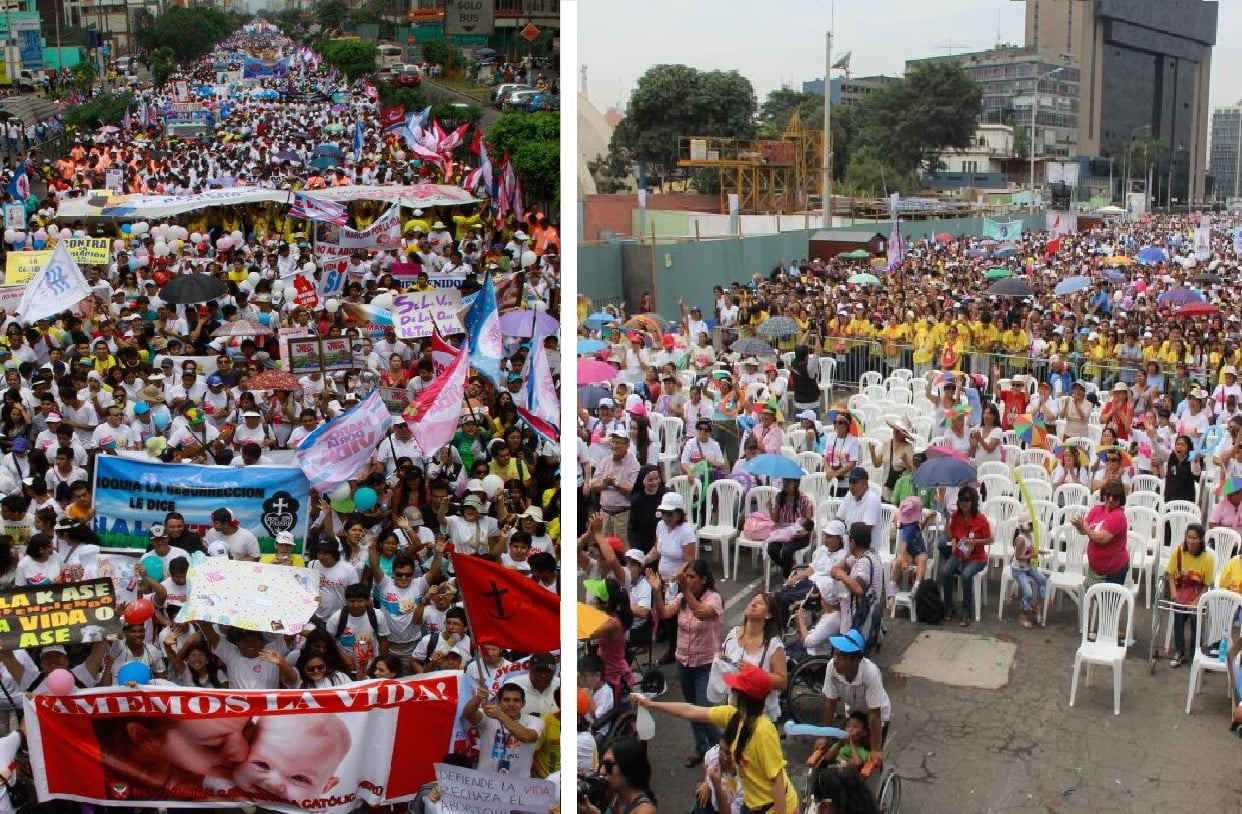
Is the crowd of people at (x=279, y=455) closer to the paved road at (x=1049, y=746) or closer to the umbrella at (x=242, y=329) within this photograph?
the umbrella at (x=242, y=329)

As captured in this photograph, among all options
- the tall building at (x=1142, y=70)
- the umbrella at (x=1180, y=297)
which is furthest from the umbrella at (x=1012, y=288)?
the tall building at (x=1142, y=70)

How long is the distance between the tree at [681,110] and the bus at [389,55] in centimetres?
1712

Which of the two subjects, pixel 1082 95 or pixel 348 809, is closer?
pixel 348 809

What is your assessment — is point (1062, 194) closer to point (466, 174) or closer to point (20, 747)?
point (466, 174)

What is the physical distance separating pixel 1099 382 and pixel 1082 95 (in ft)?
143

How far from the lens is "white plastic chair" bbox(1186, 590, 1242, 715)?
655 centimetres

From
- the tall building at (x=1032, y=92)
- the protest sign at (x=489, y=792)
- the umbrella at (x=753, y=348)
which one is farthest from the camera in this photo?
the tall building at (x=1032, y=92)

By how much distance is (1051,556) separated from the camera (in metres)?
8.30

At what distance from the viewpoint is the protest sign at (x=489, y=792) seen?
207 inches

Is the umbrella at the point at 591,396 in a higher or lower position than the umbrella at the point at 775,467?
higher

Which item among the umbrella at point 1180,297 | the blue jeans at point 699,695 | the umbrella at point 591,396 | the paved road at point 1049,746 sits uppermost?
the umbrella at point 1180,297

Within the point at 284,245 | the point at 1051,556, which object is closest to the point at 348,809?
the point at 1051,556

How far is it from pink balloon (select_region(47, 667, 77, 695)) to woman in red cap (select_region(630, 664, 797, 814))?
2449mm

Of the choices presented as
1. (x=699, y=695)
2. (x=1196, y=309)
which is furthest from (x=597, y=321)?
(x=699, y=695)
